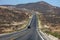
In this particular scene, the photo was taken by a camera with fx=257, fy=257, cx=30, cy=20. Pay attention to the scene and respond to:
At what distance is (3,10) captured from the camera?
169 m
